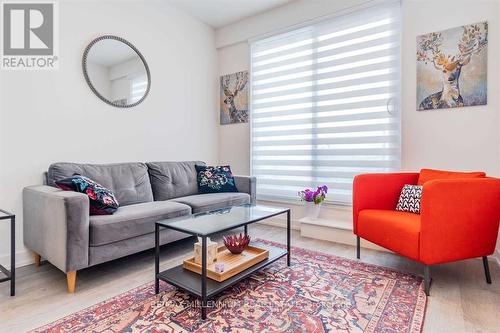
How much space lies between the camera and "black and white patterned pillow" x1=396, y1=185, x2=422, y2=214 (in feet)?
6.98

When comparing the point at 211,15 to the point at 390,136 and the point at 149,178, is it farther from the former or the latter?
the point at 390,136

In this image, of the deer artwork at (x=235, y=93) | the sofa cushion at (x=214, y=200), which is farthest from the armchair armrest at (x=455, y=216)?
the deer artwork at (x=235, y=93)

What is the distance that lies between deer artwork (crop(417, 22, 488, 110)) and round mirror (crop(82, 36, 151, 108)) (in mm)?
2808

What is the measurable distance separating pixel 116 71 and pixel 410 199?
2980 millimetres

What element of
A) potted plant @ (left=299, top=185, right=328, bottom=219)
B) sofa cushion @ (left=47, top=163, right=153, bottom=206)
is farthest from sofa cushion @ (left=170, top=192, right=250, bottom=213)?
potted plant @ (left=299, top=185, right=328, bottom=219)

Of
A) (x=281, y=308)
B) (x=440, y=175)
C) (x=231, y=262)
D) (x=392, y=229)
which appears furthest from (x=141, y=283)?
(x=440, y=175)

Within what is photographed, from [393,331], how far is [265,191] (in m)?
2.36

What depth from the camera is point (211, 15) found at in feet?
11.8

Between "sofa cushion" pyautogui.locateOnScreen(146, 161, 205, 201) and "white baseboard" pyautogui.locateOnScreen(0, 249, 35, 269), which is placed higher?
"sofa cushion" pyautogui.locateOnScreen(146, 161, 205, 201)

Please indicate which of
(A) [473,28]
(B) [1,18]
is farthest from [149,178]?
(A) [473,28]

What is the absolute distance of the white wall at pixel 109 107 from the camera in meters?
→ 2.19

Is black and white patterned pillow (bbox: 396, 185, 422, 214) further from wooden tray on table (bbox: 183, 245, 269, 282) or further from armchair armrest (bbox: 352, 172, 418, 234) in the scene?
wooden tray on table (bbox: 183, 245, 269, 282)

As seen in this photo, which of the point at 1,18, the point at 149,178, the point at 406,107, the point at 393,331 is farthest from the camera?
the point at 149,178

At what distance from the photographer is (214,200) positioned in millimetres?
2695
